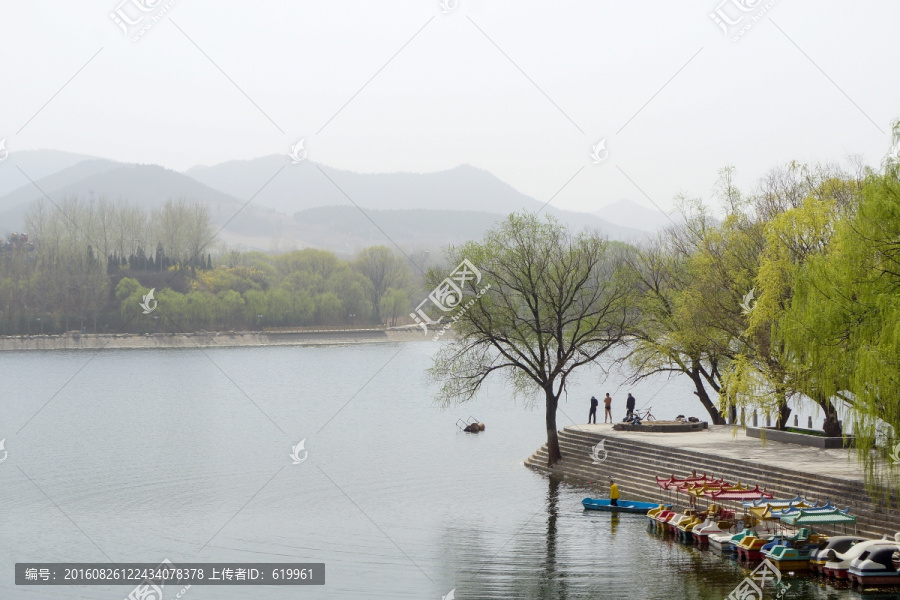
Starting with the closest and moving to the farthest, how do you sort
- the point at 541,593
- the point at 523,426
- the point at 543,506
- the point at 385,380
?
the point at 541,593 → the point at 543,506 → the point at 523,426 → the point at 385,380

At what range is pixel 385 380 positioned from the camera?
89.9 meters

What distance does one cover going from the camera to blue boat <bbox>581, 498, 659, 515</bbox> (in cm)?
2984

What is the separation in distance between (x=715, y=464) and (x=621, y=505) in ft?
12.3

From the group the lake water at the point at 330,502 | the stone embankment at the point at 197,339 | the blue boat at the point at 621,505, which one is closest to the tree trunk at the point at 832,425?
the blue boat at the point at 621,505

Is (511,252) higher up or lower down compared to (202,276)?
lower down

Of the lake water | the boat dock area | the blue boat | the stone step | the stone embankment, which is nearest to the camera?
the lake water

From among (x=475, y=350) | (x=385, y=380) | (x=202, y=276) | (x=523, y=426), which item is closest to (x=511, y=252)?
(x=475, y=350)

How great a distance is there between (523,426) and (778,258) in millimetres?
25700

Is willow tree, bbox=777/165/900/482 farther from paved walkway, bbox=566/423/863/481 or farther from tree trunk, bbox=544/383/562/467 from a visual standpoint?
tree trunk, bbox=544/383/562/467

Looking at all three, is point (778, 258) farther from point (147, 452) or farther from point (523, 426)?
point (147, 452)

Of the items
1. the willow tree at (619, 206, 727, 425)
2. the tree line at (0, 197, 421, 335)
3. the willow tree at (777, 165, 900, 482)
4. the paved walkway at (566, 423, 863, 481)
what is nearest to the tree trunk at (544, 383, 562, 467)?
the paved walkway at (566, 423, 863, 481)

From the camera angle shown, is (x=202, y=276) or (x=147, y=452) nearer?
(x=147, y=452)

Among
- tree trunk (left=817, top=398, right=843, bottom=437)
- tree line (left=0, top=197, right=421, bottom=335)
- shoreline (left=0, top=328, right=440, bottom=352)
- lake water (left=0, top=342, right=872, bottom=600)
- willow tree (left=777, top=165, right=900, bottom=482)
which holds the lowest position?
lake water (left=0, top=342, right=872, bottom=600)

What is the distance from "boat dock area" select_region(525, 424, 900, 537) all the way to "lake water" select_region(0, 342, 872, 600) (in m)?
1.99
